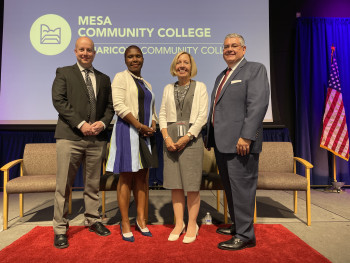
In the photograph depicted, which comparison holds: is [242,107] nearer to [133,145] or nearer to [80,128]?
[133,145]

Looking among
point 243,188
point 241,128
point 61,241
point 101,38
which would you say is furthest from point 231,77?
point 101,38

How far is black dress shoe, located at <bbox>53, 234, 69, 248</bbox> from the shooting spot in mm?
2013

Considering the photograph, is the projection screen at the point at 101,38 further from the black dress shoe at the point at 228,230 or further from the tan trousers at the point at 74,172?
the black dress shoe at the point at 228,230

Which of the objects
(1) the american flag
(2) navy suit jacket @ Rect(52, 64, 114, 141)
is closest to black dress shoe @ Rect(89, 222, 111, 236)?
(2) navy suit jacket @ Rect(52, 64, 114, 141)

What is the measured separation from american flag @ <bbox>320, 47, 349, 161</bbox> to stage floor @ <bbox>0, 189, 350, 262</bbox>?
75cm

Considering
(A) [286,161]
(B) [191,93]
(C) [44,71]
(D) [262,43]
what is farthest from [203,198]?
(C) [44,71]

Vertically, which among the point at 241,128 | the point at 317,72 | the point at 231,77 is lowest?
the point at 241,128

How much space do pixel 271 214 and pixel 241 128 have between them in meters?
1.52

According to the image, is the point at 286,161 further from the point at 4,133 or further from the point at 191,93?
the point at 4,133

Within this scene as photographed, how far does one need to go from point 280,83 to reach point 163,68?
2.18 meters

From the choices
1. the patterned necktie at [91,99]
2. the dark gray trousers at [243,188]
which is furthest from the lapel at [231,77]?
the patterned necktie at [91,99]

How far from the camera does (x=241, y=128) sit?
1.99 metres

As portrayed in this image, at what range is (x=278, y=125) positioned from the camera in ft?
14.5

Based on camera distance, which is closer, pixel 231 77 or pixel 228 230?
pixel 231 77
